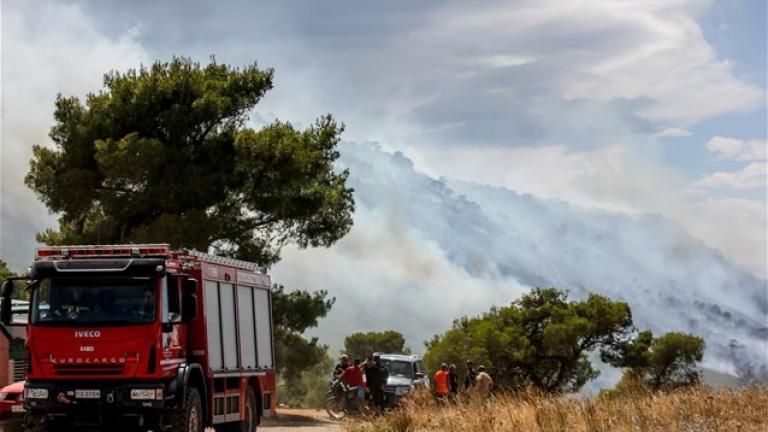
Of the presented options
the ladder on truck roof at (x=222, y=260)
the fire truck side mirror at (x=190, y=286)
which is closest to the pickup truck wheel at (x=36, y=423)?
the fire truck side mirror at (x=190, y=286)

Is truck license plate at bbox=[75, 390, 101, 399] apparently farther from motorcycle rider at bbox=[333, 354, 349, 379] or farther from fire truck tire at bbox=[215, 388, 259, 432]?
motorcycle rider at bbox=[333, 354, 349, 379]

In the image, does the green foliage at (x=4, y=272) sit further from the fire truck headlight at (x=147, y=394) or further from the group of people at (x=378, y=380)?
the fire truck headlight at (x=147, y=394)

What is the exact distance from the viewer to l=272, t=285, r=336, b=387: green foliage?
132 feet

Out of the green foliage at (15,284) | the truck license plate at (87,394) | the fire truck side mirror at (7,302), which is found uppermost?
the green foliage at (15,284)

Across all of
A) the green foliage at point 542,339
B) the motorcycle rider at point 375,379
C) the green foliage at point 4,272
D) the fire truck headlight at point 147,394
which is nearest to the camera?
the fire truck headlight at point 147,394

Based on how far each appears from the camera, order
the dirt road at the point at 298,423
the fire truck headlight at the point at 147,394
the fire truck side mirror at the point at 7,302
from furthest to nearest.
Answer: the dirt road at the point at 298,423 → the fire truck headlight at the point at 147,394 → the fire truck side mirror at the point at 7,302

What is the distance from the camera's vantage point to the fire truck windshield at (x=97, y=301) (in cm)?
1848

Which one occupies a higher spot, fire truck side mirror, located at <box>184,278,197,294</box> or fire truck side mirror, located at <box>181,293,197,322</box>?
fire truck side mirror, located at <box>184,278,197,294</box>

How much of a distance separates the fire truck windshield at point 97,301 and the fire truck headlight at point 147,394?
1.11m

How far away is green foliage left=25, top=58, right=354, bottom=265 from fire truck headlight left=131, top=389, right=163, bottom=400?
56.5 ft

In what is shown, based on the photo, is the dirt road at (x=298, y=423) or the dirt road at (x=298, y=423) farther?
the dirt road at (x=298, y=423)

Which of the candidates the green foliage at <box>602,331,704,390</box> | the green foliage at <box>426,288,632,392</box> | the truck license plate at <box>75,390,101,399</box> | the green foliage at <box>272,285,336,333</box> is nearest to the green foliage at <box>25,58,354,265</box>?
the green foliage at <box>272,285,336,333</box>

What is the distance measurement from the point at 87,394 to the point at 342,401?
17494 millimetres

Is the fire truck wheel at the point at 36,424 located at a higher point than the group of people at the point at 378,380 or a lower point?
lower
